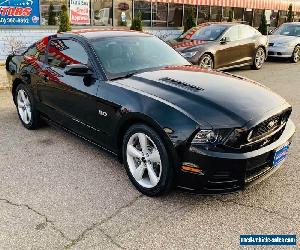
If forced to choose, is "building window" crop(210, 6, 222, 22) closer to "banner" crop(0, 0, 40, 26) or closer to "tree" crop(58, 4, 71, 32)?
"tree" crop(58, 4, 71, 32)

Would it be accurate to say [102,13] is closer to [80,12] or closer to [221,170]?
[80,12]

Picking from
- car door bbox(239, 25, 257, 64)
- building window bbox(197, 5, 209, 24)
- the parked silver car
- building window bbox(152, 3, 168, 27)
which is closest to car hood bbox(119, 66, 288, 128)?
car door bbox(239, 25, 257, 64)

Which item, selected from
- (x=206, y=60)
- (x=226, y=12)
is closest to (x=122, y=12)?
(x=206, y=60)

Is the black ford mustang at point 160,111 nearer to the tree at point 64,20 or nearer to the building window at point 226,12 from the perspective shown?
the tree at point 64,20

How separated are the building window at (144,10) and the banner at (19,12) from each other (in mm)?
4455

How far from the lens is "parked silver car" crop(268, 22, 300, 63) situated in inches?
536

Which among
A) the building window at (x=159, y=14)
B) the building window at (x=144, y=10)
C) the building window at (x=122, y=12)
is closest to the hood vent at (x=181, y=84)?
the building window at (x=122, y=12)

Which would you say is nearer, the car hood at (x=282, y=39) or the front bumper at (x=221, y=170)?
the front bumper at (x=221, y=170)

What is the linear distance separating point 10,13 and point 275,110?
10.6m

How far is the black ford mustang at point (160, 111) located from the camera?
125 inches

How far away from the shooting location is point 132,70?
14.1ft

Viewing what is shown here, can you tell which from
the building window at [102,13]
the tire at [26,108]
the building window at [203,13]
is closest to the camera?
the tire at [26,108]

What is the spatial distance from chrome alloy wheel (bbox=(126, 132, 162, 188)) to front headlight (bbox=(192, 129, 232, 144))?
45 centimetres

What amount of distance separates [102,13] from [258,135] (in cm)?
1220
